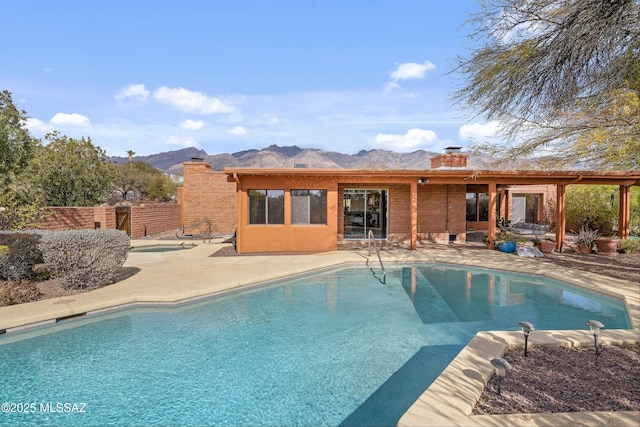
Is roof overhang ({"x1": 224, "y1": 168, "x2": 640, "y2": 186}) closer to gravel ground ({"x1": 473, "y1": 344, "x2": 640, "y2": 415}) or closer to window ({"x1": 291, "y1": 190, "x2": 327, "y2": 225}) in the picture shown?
window ({"x1": 291, "y1": 190, "x2": 327, "y2": 225})

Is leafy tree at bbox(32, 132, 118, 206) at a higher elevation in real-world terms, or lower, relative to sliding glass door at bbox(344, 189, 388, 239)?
higher

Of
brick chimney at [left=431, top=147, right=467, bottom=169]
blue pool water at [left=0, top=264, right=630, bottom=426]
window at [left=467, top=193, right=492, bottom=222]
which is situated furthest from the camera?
window at [left=467, top=193, right=492, bottom=222]

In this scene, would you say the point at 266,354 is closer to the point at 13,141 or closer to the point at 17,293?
the point at 17,293

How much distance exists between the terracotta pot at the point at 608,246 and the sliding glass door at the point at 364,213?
7.29 metres

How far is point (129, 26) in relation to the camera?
11805 mm

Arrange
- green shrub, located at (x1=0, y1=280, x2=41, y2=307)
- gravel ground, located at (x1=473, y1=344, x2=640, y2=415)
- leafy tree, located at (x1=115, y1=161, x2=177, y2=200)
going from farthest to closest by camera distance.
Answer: leafy tree, located at (x1=115, y1=161, x2=177, y2=200) → green shrub, located at (x1=0, y1=280, x2=41, y2=307) → gravel ground, located at (x1=473, y1=344, x2=640, y2=415)

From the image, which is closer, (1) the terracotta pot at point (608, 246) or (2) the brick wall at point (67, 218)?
(1) the terracotta pot at point (608, 246)

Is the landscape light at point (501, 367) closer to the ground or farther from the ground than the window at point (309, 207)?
closer to the ground

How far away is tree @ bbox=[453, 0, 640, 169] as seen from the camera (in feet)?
Answer: 15.5

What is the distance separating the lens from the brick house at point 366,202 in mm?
11719

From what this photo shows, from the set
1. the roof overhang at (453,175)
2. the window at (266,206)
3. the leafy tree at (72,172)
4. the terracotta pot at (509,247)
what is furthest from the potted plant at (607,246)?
the leafy tree at (72,172)

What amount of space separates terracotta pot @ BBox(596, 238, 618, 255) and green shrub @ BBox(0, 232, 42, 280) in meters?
16.2

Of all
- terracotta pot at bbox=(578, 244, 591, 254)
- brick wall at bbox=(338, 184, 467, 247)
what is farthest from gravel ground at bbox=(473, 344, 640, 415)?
brick wall at bbox=(338, 184, 467, 247)

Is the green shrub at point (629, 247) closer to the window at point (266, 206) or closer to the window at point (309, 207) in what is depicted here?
the window at point (309, 207)
